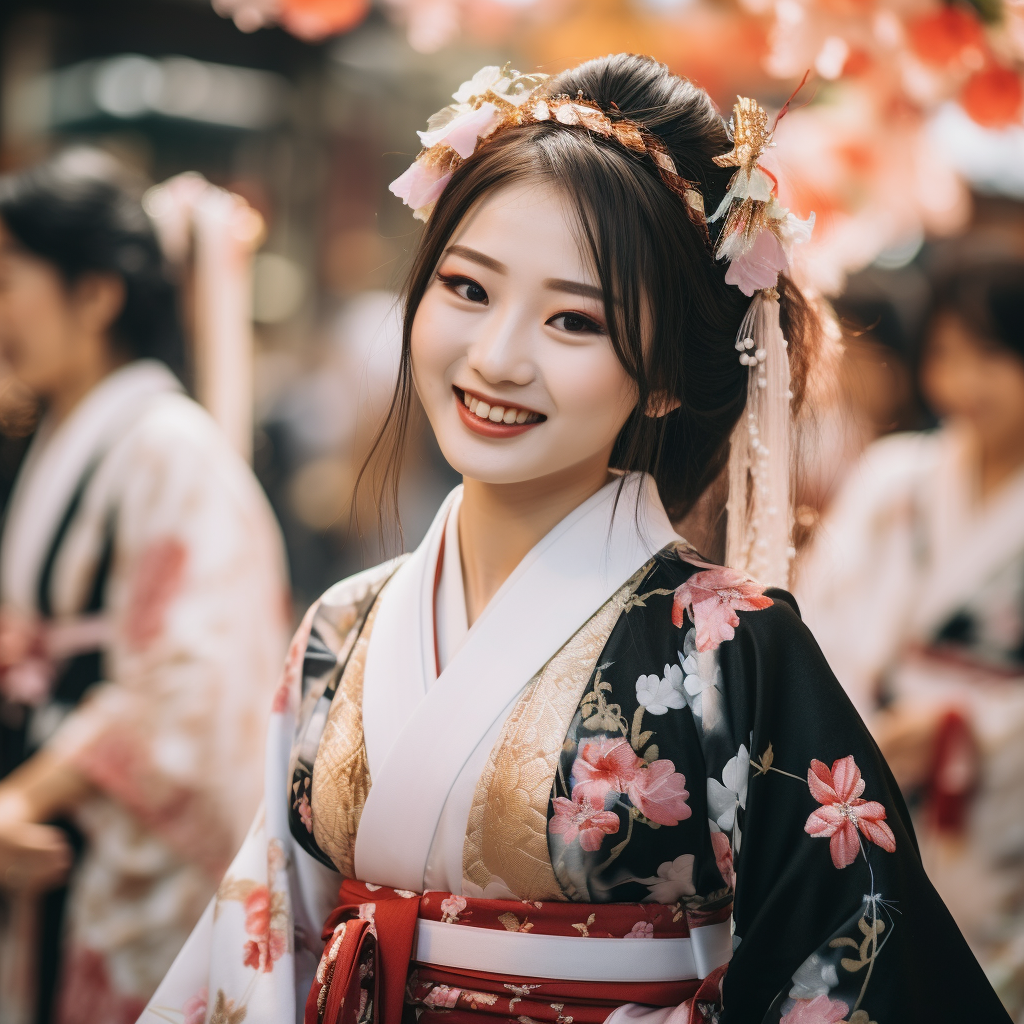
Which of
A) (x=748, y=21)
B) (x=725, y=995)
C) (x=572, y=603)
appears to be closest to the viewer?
(x=725, y=995)

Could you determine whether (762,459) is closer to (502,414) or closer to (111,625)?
(502,414)

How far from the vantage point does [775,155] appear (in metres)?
1.31

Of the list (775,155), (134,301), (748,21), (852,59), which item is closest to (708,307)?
(775,155)

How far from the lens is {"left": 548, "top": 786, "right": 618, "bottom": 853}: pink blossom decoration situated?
1.19m

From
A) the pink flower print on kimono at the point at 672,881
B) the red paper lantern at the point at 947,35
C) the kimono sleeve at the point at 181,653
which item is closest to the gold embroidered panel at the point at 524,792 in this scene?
the pink flower print on kimono at the point at 672,881

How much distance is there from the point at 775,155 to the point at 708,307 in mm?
217

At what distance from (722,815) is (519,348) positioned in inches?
23.1

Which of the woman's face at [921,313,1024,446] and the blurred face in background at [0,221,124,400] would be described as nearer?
the blurred face in background at [0,221,124,400]

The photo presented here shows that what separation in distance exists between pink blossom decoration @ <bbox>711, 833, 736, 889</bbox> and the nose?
1.89 feet

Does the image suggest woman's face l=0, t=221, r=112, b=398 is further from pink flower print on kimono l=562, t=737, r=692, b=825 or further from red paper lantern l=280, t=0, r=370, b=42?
pink flower print on kimono l=562, t=737, r=692, b=825

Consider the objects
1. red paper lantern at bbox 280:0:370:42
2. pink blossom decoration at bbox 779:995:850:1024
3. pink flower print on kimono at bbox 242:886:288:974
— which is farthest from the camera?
red paper lantern at bbox 280:0:370:42

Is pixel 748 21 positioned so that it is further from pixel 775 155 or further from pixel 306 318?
pixel 306 318

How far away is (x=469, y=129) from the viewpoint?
4.22 ft

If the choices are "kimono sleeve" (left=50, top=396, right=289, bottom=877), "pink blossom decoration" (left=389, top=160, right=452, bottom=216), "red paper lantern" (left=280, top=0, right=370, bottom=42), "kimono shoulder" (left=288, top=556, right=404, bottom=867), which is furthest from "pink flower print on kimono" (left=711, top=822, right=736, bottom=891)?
"red paper lantern" (left=280, top=0, right=370, bottom=42)
